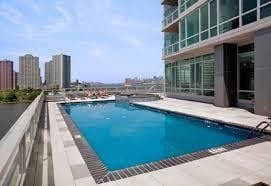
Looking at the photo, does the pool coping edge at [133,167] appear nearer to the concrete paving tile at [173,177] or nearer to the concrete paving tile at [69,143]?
the concrete paving tile at [69,143]

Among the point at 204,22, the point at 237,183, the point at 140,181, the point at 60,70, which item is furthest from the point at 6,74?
the point at 237,183

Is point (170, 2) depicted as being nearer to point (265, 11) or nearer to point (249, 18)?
point (249, 18)

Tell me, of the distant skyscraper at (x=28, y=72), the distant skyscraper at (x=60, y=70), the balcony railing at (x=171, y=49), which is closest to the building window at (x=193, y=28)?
the balcony railing at (x=171, y=49)

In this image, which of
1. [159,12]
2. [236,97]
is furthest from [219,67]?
[159,12]

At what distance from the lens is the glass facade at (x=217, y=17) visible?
9820mm

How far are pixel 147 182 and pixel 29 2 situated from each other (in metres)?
11.3

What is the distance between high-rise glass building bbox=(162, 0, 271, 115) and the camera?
31.4 feet

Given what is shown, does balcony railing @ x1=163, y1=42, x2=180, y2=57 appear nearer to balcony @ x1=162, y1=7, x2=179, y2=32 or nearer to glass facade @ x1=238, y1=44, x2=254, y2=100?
balcony @ x1=162, y1=7, x2=179, y2=32

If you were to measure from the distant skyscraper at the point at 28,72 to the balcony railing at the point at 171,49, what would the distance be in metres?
43.4

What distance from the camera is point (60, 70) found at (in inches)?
1938

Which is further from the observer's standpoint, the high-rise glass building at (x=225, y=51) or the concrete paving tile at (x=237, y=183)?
the high-rise glass building at (x=225, y=51)

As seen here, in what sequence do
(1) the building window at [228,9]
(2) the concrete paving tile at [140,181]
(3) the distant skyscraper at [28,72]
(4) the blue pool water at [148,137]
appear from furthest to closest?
1. (3) the distant skyscraper at [28,72]
2. (1) the building window at [228,9]
3. (4) the blue pool water at [148,137]
4. (2) the concrete paving tile at [140,181]

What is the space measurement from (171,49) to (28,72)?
46.6 metres

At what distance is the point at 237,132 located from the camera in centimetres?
801
